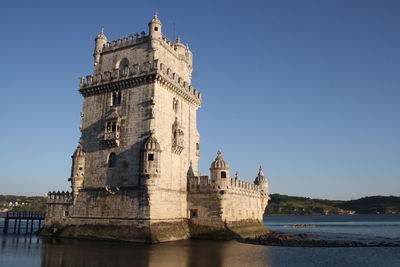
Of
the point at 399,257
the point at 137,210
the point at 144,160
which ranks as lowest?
the point at 399,257

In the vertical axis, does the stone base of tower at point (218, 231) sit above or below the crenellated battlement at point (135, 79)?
below

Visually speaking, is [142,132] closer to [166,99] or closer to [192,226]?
[166,99]

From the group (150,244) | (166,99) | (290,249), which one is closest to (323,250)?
(290,249)

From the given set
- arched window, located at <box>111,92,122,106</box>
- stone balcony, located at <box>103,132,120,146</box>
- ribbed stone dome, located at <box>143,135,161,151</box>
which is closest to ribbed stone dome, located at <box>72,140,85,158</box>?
stone balcony, located at <box>103,132,120,146</box>

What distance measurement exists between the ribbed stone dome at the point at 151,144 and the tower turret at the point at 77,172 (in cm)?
919

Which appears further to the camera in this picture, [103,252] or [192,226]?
[192,226]

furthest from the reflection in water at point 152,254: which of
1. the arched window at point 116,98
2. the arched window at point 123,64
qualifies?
the arched window at point 123,64

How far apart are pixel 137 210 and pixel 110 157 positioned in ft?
23.4

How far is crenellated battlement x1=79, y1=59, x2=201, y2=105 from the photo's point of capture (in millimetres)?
37844

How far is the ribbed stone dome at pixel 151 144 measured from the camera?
35.0 metres

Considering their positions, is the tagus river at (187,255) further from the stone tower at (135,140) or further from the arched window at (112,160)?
the arched window at (112,160)

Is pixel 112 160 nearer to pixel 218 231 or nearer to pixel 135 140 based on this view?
pixel 135 140

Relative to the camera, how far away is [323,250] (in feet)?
108

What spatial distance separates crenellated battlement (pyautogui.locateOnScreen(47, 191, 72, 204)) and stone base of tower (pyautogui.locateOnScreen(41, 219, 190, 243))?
2.62 metres
